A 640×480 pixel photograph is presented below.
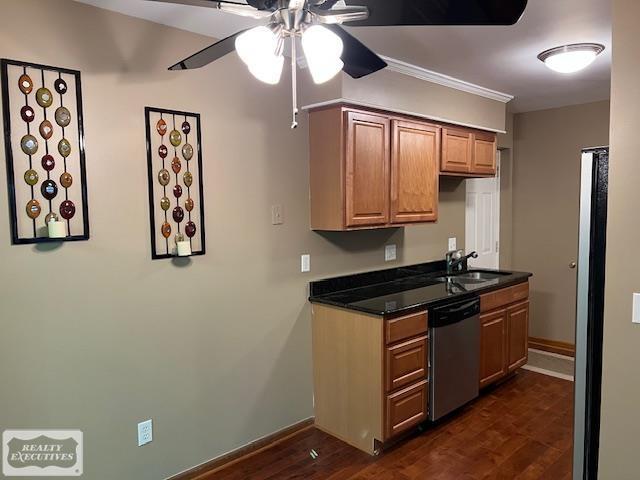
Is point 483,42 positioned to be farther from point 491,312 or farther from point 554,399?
point 554,399

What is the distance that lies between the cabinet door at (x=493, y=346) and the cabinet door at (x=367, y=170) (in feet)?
3.86

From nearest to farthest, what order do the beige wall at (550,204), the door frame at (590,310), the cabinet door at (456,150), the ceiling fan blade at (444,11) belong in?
the ceiling fan blade at (444,11) < the door frame at (590,310) < the cabinet door at (456,150) < the beige wall at (550,204)

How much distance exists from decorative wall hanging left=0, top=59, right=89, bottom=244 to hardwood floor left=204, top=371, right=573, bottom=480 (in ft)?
5.26

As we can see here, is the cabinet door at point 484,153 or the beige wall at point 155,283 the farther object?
the cabinet door at point 484,153

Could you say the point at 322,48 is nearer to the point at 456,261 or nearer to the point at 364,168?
the point at 364,168

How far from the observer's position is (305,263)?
10.4ft

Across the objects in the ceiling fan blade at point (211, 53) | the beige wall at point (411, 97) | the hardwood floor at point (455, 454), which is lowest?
the hardwood floor at point (455, 454)

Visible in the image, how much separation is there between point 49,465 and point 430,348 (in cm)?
217

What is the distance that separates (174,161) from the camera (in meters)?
2.51

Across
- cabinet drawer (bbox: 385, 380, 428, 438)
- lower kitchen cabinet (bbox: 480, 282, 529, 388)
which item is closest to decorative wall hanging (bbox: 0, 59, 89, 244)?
cabinet drawer (bbox: 385, 380, 428, 438)

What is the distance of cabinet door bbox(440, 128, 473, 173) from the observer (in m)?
3.65

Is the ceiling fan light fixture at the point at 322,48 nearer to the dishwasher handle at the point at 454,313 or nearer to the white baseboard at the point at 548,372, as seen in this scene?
the dishwasher handle at the point at 454,313

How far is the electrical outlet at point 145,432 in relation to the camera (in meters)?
2.45

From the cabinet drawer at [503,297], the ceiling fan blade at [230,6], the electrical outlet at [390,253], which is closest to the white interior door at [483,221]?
the cabinet drawer at [503,297]
